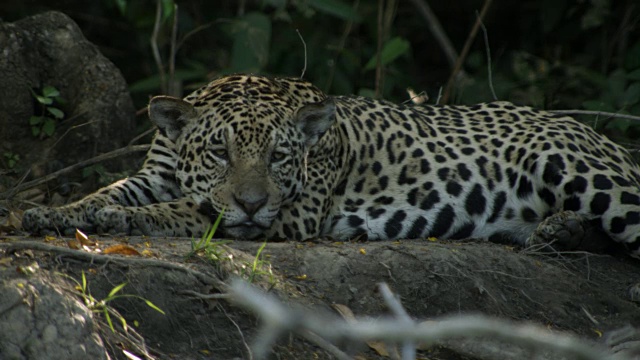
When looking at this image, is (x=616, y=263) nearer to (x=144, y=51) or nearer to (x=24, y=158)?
(x=24, y=158)

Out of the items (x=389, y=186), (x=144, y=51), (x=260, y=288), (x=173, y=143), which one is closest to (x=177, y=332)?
(x=260, y=288)

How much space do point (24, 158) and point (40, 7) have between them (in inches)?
176

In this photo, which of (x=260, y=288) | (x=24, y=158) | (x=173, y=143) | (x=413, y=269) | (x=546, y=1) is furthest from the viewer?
(x=546, y=1)

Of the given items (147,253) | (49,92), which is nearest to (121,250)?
(147,253)

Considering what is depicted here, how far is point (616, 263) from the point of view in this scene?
312 inches

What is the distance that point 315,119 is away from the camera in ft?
25.6

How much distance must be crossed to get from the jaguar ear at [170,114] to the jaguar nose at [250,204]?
94 cm

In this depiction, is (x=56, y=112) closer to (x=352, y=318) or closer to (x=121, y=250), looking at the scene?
(x=121, y=250)

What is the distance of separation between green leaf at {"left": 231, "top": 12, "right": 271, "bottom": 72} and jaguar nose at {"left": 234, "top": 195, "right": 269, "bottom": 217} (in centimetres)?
381

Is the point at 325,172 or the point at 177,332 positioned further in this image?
the point at 325,172

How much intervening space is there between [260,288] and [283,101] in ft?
8.08

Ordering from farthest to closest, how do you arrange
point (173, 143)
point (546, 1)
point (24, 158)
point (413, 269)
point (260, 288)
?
1. point (546, 1)
2. point (24, 158)
3. point (173, 143)
4. point (413, 269)
5. point (260, 288)

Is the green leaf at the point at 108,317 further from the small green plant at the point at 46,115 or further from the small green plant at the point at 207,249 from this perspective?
the small green plant at the point at 46,115

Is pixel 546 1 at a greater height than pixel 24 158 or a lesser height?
greater
